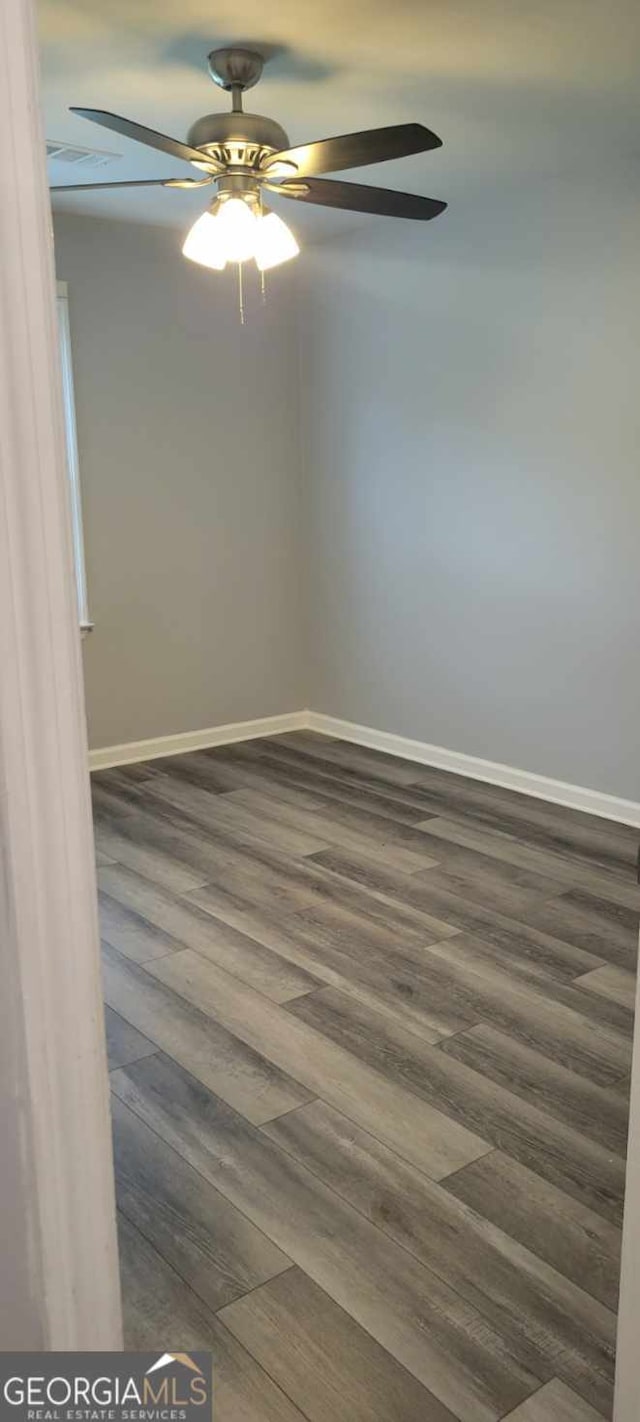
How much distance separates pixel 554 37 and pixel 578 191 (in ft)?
4.44

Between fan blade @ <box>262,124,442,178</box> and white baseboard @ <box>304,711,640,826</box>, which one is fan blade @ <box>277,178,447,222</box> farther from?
white baseboard @ <box>304,711,640,826</box>

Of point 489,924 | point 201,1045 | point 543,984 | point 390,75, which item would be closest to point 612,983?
point 543,984

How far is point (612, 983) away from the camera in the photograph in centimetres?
283

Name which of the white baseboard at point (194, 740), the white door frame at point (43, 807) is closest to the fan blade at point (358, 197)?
the white door frame at point (43, 807)

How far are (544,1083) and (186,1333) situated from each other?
1.00 meters

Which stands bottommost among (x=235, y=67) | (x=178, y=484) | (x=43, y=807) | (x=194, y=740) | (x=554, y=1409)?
(x=554, y=1409)

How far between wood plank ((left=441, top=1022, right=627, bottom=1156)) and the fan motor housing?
2219 mm

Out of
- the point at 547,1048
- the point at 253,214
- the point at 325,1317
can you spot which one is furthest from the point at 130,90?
the point at 325,1317

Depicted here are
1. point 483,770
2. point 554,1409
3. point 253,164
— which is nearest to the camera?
point 554,1409

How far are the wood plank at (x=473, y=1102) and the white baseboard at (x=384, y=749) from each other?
1854 millimetres

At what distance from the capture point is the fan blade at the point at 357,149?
238 cm

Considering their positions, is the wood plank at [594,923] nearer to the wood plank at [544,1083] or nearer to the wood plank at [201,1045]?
the wood plank at [544,1083]

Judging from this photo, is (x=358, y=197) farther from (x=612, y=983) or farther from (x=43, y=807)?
(x=43, y=807)

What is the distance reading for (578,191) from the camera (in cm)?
387
